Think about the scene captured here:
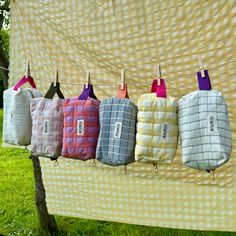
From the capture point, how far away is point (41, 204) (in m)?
2.64

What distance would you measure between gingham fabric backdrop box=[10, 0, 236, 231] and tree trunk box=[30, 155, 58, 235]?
20 centimetres

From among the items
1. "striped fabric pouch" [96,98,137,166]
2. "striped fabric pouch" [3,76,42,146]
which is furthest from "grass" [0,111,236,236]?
"striped fabric pouch" [96,98,137,166]

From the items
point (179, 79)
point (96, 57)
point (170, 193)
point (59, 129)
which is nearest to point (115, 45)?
point (96, 57)

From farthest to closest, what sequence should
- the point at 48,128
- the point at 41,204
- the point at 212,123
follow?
the point at 41,204
the point at 48,128
the point at 212,123

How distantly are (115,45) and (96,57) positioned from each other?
0.39 feet

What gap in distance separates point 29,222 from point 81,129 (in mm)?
1849

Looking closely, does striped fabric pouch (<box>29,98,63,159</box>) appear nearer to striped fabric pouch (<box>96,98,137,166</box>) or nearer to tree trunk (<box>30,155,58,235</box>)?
striped fabric pouch (<box>96,98,137,166</box>)

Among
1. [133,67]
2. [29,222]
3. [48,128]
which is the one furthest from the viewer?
[29,222]

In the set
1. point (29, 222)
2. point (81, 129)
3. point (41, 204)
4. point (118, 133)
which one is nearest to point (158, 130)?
point (118, 133)

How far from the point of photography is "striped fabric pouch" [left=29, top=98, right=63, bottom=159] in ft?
4.96

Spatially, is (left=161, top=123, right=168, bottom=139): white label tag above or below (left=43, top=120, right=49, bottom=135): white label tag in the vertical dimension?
below

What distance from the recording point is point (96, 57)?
2.00 meters

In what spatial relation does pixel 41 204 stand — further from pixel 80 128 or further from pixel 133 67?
pixel 80 128

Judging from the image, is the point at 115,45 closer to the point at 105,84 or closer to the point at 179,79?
the point at 105,84
